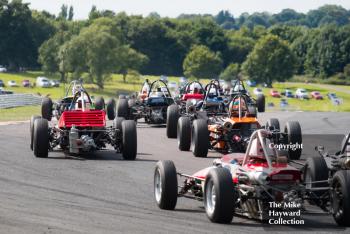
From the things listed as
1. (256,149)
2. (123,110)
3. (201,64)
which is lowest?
(201,64)

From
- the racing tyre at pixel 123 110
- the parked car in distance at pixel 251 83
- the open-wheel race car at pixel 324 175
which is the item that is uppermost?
the open-wheel race car at pixel 324 175

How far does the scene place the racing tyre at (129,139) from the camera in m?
24.5

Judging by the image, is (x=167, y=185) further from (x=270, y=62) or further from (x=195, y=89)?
(x=270, y=62)

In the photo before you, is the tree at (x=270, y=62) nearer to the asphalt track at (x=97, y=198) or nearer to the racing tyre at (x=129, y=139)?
the asphalt track at (x=97, y=198)

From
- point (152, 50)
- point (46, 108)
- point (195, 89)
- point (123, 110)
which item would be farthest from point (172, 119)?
point (152, 50)

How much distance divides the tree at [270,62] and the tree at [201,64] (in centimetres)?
556

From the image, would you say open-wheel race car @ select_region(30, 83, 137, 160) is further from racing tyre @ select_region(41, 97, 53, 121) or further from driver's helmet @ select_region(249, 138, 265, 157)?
racing tyre @ select_region(41, 97, 53, 121)

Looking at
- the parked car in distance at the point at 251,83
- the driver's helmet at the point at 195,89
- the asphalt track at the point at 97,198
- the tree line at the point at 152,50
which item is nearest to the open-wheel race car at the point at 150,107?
the driver's helmet at the point at 195,89

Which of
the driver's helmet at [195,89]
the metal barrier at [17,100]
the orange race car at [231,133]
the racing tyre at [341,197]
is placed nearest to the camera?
the racing tyre at [341,197]

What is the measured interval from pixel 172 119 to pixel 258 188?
58.7ft

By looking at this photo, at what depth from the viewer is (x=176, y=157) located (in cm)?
2672

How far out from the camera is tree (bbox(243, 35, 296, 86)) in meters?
161

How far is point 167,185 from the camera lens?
16.0 m

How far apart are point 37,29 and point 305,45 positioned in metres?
53.6
